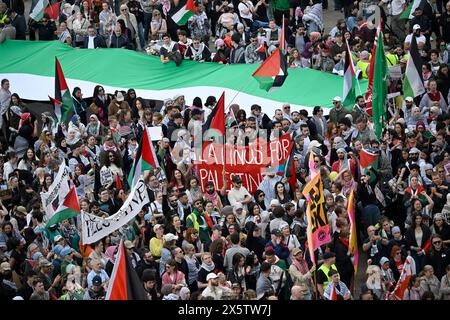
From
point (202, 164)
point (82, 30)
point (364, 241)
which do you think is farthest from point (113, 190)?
point (82, 30)

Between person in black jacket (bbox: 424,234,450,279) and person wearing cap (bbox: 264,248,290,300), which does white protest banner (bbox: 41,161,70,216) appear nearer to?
person wearing cap (bbox: 264,248,290,300)

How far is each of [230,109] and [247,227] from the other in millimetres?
5270

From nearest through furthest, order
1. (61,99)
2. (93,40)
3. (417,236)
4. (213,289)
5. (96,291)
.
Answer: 1. (213,289)
2. (96,291)
3. (417,236)
4. (61,99)
5. (93,40)

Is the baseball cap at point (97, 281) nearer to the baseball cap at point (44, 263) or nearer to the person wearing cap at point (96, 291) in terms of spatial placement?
the person wearing cap at point (96, 291)

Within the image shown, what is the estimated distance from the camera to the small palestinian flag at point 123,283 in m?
18.6

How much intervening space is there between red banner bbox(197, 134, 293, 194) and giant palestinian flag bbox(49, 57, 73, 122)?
3.48m

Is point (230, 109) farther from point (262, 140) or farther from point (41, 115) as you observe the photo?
point (41, 115)

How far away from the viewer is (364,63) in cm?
2873

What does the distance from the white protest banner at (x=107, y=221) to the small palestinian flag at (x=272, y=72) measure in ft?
18.8

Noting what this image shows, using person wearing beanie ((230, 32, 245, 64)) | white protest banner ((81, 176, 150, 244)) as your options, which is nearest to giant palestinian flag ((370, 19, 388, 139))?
person wearing beanie ((230, 32, 245, 64))

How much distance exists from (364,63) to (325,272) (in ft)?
29.4

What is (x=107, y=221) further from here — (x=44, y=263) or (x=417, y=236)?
(x=417, y=236)

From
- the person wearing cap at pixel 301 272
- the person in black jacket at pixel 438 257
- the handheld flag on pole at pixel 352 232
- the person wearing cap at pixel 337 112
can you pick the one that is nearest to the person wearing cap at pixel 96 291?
the person wearing cap at pixel 301 272

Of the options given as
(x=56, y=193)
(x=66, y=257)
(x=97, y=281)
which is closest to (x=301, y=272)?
(x=97, y=281)
